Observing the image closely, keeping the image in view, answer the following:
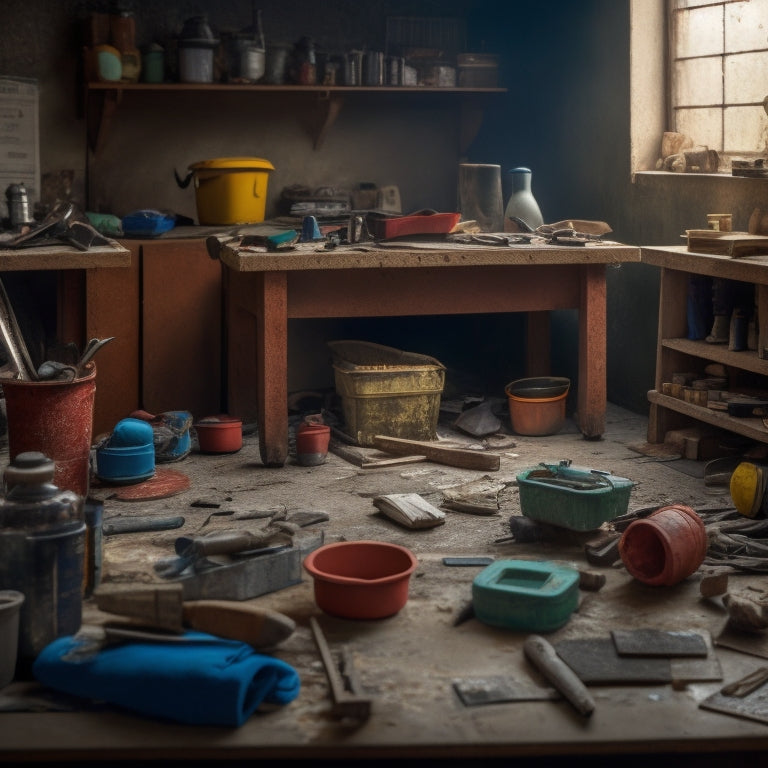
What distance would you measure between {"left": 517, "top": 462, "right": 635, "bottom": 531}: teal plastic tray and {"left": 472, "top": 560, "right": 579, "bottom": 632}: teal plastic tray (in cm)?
55

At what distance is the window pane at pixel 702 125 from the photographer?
5844mm

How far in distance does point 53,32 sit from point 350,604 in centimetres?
468

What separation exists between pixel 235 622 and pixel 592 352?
124 inches

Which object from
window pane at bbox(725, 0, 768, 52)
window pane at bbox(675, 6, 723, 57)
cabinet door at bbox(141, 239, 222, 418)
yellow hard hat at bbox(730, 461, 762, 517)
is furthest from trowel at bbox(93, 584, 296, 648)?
window pane at bbox(675, 6, 723, 57)

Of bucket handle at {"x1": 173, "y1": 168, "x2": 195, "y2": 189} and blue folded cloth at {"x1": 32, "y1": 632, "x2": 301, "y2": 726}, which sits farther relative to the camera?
bucket handle at {"x1": 173, "y1": 168, "x2": 195, "y2": 189}

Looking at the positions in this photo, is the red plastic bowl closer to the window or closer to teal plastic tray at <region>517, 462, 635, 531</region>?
teal plastic tray at <region>517, 462, 635, 531</region>

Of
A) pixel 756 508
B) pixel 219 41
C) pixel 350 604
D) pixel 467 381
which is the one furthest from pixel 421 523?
pixel 219 41

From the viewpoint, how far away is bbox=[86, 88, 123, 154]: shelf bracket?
6629mm

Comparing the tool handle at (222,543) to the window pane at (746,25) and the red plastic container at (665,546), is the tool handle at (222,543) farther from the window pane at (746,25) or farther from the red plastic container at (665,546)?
the window pane at (746,25)

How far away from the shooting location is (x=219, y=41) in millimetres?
6781

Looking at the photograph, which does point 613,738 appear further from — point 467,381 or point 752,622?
point 467,381

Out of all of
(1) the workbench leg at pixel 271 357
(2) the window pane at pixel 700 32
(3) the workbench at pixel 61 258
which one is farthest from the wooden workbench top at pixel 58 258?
(2) the window pane at pixel 700 32

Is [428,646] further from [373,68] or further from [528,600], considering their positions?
[373,68]

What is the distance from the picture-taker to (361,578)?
3.58 metres
